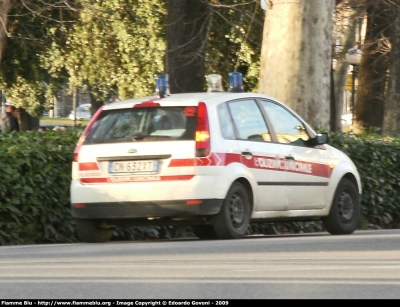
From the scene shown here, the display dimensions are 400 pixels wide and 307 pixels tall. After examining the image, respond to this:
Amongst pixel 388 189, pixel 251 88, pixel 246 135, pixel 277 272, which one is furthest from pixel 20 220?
pixel 251 88

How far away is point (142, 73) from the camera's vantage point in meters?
35.7

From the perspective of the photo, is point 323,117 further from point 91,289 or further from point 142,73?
point 142,73

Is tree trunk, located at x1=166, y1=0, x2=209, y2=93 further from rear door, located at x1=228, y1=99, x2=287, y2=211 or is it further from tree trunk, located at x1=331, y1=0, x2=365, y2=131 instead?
rear door, located at x1=228, y1=99, x2=287, y2=211

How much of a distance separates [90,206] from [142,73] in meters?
25.4

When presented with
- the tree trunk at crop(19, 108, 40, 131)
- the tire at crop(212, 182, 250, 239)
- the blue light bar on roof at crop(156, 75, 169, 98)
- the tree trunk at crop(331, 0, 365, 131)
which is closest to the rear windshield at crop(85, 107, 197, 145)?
the blue light bar on roof at crop(156, 75, 169, 98)

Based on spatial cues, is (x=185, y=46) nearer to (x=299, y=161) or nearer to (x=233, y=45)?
(x=299, y=161)

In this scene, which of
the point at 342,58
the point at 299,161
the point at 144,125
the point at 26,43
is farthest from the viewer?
the point at 26,43

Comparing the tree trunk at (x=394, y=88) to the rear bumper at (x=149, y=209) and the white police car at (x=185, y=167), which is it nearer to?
the white police car at (x=185, y=167)

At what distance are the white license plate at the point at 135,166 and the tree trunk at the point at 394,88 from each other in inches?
551

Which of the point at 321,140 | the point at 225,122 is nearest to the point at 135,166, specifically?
the point at 225,122

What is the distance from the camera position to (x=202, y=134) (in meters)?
10.2

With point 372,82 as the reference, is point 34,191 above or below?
below

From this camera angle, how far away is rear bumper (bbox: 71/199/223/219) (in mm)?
10195

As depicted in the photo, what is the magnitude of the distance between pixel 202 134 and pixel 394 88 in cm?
1439
